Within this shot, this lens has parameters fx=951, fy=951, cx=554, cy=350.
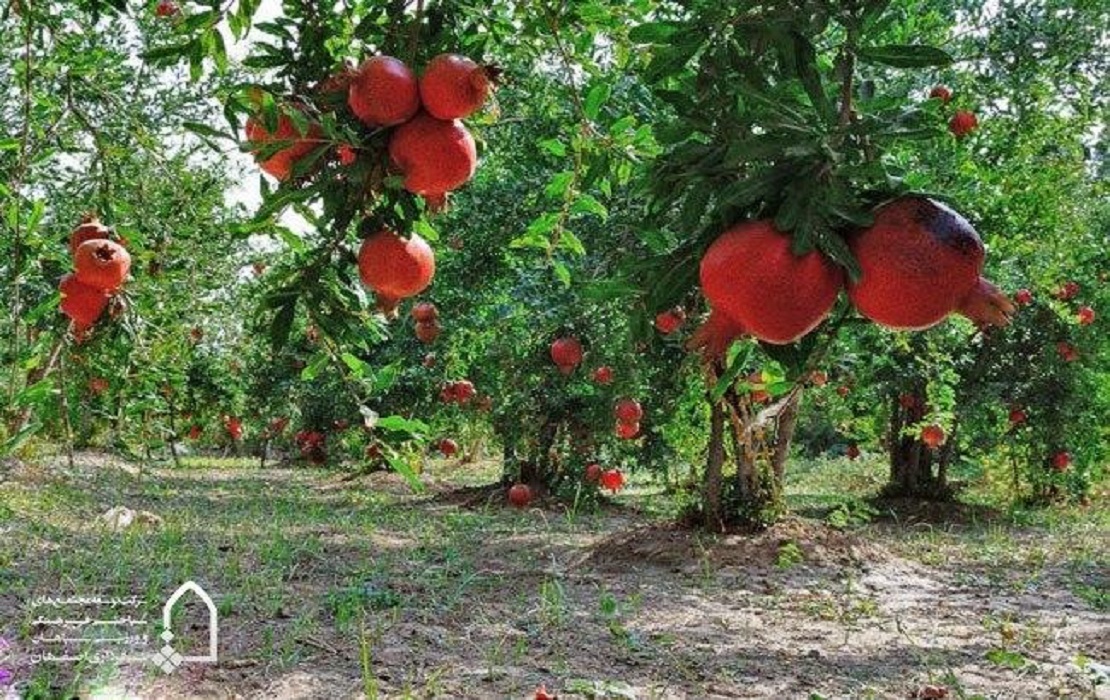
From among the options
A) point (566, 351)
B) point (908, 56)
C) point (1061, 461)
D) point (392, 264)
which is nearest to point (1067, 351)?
point (1061, 461)

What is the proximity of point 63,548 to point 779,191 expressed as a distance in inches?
189

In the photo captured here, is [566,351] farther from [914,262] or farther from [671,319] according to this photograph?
[914,262]

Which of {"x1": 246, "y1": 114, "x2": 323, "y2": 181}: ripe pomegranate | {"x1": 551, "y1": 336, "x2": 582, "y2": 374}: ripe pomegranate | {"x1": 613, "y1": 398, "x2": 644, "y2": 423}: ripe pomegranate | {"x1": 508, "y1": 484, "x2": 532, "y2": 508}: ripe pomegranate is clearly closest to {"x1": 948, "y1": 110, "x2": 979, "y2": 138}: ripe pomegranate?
{"x1": 551, "y1": 336, "x2": 582, "y2": 374}: ripe pomegranate

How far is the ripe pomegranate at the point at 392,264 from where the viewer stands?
4.37ft

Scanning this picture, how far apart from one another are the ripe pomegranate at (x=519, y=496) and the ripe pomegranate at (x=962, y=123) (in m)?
5.11

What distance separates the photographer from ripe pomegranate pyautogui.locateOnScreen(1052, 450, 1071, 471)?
9.12 meters

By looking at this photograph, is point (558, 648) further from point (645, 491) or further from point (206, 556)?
point (645, 491)

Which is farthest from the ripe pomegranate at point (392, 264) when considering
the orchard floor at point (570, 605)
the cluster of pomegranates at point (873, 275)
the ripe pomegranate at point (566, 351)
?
the ripe pomegranate at point (566, 351)

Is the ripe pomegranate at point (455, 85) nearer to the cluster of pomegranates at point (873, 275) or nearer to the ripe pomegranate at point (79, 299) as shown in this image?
the cluster of pomegranates at point (873, 275)

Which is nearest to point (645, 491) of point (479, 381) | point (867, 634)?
point (479, 381)

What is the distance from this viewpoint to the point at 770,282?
0.87m

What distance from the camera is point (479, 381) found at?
31.5 ft

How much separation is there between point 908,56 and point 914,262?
388 millimetres

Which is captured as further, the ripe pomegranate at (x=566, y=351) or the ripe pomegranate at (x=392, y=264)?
the ripe pomegranate at (x=566, y=351)
